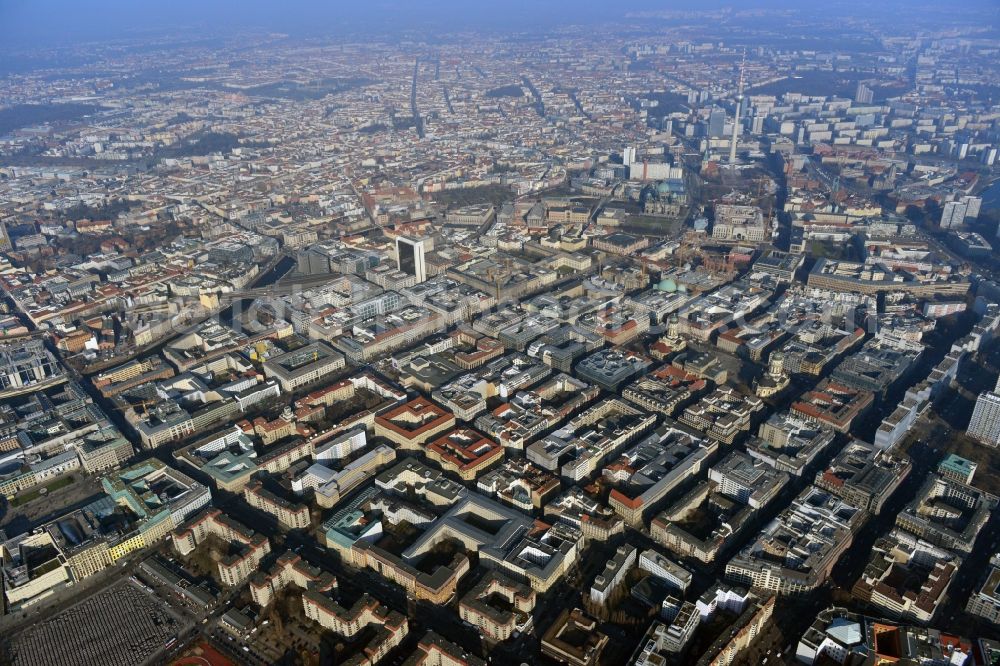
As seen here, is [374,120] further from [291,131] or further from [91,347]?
[91,347]

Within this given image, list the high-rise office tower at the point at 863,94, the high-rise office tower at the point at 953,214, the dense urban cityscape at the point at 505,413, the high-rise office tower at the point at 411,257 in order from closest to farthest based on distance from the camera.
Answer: the dense urban cityscape at the point at 505,413
the high-rise office tower at the point at 411,257
the high-rise office tower at the point at 953,214
the high-rise office tower at the point at 863,94

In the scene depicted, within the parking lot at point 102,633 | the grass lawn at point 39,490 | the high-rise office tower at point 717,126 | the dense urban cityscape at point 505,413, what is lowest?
the parking lot at point 102,633

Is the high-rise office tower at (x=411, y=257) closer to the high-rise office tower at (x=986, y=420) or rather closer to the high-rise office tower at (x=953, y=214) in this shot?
the high-rise office tower at (x=986, y=420)

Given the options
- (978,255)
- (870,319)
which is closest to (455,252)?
(870,319)

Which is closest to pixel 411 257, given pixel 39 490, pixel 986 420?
pixel 39 490

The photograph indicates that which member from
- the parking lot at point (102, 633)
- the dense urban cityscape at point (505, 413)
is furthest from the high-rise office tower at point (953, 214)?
the parking lot at point (102, 633)

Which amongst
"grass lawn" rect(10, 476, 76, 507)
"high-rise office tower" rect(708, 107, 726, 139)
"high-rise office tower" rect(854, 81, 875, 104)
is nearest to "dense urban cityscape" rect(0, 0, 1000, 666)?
"grass lawn" rect(10, 476, 76, 507)

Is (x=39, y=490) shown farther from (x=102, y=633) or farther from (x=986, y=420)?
(x=986, y=420)
